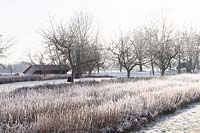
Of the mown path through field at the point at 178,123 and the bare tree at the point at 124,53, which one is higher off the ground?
the bare tree at the point at 124,53

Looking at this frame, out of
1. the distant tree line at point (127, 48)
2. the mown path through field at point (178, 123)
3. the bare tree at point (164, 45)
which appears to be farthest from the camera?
the bare tree at point (164, 45)

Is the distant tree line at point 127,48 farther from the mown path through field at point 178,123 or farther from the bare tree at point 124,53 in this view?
the mown path through field at point 178,123

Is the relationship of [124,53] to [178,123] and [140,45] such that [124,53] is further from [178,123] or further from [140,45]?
[178,123]

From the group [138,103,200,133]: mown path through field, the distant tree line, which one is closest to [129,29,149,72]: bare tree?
the distant tree line

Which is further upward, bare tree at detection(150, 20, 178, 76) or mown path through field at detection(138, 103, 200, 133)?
bare tree at detection(150, 20, 178, 76)

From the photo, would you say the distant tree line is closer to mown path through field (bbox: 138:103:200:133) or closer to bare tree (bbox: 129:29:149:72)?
bare tree (bbox: 129:29:149:72)

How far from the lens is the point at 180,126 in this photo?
647 centimetres

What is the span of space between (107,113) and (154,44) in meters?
31.7

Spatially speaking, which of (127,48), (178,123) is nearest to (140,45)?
(127,48)

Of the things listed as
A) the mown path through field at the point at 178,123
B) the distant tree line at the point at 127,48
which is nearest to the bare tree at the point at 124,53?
the distant tree line at the point at 127,48

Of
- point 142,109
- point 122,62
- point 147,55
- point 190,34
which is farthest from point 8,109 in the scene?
point 190,34

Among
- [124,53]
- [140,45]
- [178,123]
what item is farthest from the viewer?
[140,45]

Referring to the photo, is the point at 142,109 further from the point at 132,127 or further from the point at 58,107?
the point at 58,107

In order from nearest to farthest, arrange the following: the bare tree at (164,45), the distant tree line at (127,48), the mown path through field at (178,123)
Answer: the mown path through field at (178,123) < the distant tree line at (127,48) < the bare tree at (164,45)
